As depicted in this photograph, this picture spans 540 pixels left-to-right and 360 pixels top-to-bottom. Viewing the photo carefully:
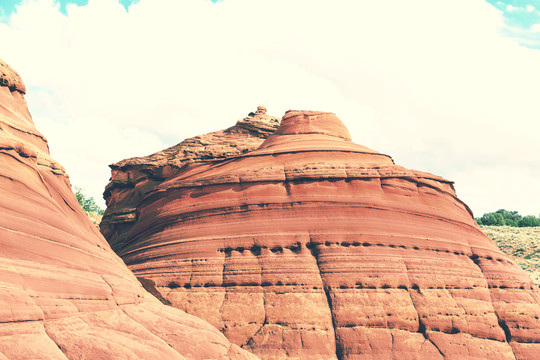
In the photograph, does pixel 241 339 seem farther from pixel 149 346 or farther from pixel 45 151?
pixel 45 151

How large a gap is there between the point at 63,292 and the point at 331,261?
341 inches

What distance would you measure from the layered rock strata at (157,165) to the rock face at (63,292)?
48.6 feet

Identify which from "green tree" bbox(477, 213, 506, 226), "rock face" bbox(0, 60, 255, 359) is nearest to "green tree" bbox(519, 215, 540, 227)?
"green tree" bbox(477, 213, 506, 226)

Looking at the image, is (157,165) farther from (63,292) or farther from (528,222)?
(528,222)

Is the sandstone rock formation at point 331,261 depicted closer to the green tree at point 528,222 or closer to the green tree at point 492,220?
the green tree at point 528,222

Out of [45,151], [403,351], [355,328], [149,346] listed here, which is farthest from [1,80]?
[403,351]

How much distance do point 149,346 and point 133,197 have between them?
68.2 feet

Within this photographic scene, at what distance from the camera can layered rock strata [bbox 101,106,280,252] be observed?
26.7 metres

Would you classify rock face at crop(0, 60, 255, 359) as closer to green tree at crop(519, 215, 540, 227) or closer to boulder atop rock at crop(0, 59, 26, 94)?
boulder atop rock at crop(0, 59, 26, 94)

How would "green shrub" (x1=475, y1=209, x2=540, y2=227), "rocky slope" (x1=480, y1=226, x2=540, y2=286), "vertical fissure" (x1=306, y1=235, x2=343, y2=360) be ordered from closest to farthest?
"vertical fissure" (x1=306, y1=235, x2=343, y2=360) → "rocky slope" (x1=480, y1=226, x2=540, y2=286) → "green shrub" (x1=475, y1=209, x2=540, y2=227)

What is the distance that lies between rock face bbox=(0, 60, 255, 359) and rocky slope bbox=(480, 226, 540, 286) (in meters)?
38.3

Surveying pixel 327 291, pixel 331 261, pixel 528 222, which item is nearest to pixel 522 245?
pixel 528 222

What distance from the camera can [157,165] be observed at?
91.6ft

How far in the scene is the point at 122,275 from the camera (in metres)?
11.0
